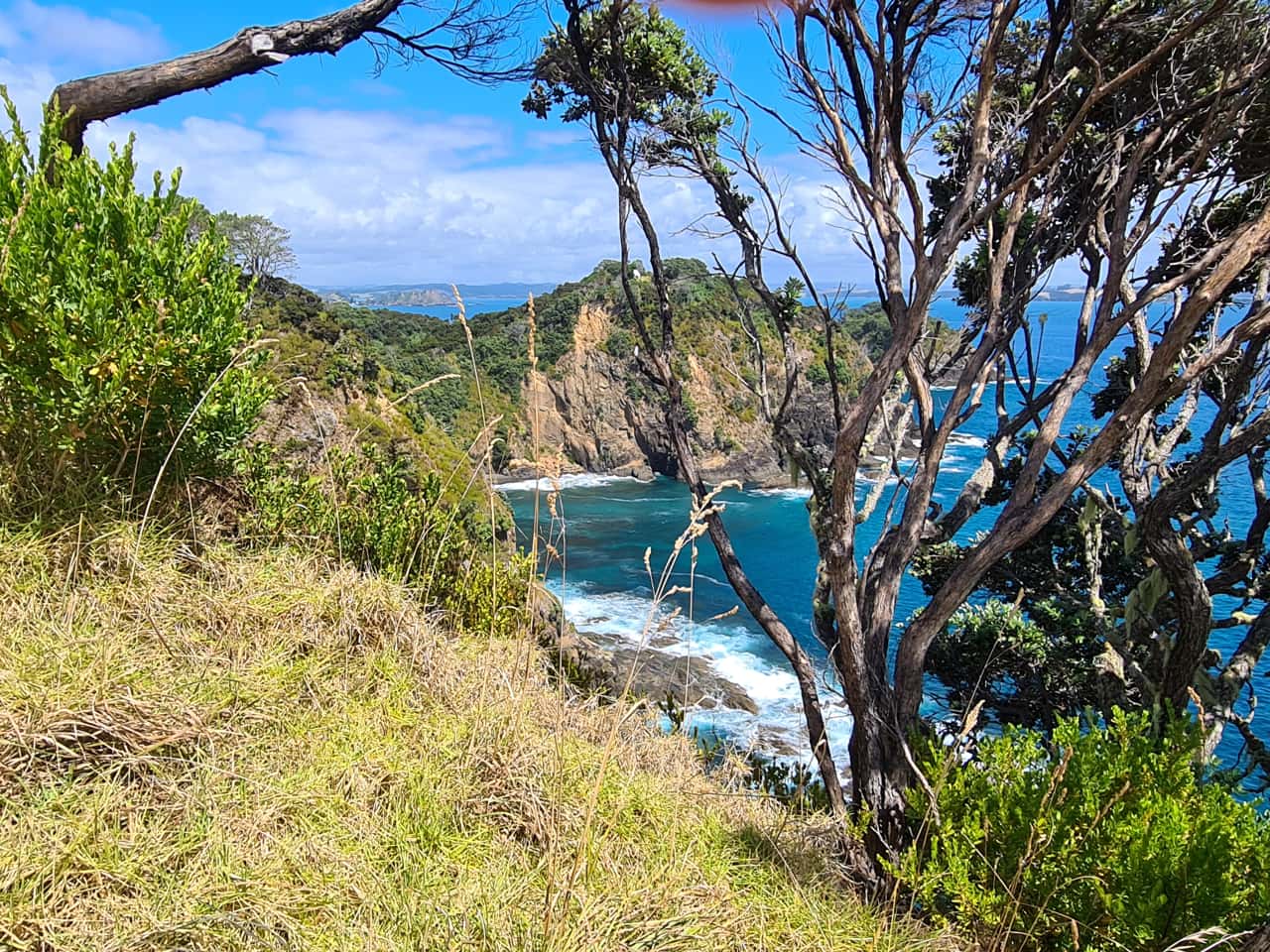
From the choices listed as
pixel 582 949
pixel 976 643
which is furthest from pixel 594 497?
pixel 582 949

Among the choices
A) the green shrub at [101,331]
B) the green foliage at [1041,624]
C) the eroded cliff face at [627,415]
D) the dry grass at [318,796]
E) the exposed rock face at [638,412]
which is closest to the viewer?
the dry grass at [318,796]

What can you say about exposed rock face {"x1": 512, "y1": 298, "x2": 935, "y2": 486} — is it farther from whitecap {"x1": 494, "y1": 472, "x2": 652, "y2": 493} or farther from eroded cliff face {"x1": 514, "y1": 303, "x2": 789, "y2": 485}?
whitecap {"x1": 494, "y1": 472, "x2": 652, "y2": 493}

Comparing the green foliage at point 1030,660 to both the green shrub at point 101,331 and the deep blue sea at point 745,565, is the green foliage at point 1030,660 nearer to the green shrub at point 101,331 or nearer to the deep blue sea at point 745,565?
the deep blue sea at point 745,565

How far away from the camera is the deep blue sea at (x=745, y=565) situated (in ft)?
53.9

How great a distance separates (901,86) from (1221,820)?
3.19 meters

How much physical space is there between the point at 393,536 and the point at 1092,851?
3171mm

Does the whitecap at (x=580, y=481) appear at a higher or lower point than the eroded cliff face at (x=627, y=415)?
lower

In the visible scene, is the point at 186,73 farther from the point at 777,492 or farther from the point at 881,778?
the point at 777,492

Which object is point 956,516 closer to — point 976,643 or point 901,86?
point 901,86

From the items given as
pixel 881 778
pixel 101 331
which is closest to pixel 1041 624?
pixel 881 778

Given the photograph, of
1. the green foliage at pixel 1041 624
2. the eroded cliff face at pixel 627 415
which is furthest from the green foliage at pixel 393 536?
the eroded cliff face at pixel 627 415

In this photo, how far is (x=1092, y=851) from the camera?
84.4 inches

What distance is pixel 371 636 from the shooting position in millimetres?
2967

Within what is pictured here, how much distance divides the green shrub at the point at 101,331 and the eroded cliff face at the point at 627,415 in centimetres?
4159
